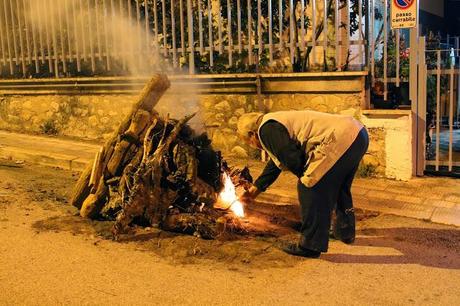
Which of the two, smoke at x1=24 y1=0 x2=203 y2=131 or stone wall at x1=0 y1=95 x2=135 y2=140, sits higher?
smoke at x1=24 y1=0 x2=203 y2=131

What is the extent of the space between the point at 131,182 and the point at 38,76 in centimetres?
626

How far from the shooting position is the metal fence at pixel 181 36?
7.45 m

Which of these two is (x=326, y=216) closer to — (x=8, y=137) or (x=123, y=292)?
(x=123, y=292)

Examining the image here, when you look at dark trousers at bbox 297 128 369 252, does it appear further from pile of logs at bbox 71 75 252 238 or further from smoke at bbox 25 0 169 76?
smoke at bbox 25 0 169 76

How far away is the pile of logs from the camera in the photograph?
17.4ft

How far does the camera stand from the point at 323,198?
14.5 ft

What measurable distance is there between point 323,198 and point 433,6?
1358 centimetres

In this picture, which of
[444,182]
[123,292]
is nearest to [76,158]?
[123,292]

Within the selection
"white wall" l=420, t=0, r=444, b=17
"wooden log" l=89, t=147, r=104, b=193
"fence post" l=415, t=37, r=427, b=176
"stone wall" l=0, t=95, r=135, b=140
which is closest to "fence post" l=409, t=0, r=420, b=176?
"fence post" l=415, t=37, r=427, b=176

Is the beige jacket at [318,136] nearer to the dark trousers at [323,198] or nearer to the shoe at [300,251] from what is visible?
the dark trousers at [323,198]

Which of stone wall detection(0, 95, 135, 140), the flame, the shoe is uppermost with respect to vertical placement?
stone wall detection(0, 95, 135, 140)

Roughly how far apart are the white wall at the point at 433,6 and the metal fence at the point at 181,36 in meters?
8.27

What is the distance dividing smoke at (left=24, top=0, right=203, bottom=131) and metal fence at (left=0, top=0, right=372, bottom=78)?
18 mm

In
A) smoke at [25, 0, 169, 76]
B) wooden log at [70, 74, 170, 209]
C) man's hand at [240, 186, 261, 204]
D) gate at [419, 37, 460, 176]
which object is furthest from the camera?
smoke at [25, 0, 169, 76]
